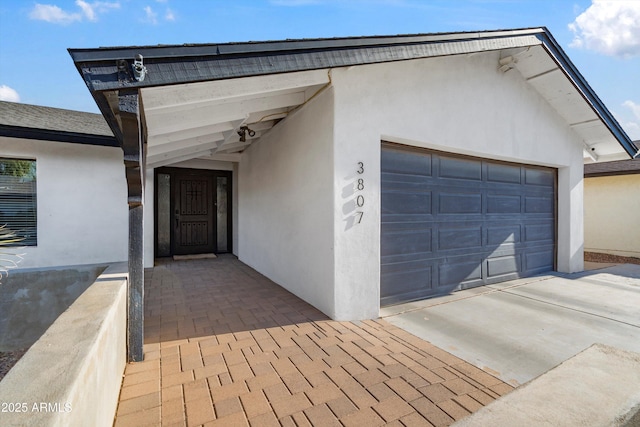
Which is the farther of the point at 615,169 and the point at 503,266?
the point at 615,169

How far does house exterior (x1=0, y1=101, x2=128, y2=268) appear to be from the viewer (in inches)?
209

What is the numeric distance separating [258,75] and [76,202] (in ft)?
17.6

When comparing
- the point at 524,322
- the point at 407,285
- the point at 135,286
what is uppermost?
the point at 135,286

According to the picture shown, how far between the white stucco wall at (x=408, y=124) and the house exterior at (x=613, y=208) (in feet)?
18.7

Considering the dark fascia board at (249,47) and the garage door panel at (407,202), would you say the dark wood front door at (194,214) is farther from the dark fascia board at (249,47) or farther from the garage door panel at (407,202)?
the dark fascia board at (249,47)

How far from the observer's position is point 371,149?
365cm

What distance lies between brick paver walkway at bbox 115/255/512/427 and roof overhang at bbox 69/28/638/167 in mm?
2224

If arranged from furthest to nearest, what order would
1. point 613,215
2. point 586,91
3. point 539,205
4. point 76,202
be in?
point 613,215
point 539,205
point 76,202
point 586,91

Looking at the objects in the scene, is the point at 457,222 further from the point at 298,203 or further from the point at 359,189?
the point at 298,203

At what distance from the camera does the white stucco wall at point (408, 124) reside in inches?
139

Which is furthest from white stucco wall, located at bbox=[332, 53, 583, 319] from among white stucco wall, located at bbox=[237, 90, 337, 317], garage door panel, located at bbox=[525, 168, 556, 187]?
garage door panel, located at bbox=[525, 168, 556, 187]

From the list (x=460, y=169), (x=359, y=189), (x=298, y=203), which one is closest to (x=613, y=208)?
(x=460, y=169)

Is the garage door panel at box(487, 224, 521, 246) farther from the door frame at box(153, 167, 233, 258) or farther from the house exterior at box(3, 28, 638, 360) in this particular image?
the door frame at box(153, 167, 233, 258)


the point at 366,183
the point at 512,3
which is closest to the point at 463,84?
the point at 512,3
